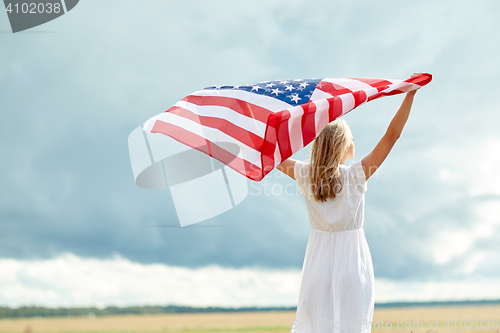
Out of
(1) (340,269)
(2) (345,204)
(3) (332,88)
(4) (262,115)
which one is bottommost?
(1) (340,269)

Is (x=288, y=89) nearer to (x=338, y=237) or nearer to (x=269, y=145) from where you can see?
(x=269, y=145)

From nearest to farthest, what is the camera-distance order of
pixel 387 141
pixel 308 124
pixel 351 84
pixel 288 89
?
pixel 387 141 < pixel 308 124 < pixel 351 84 < pixel 288 89

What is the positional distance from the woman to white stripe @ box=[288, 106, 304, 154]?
0.24 m

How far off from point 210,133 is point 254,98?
1.78 feet

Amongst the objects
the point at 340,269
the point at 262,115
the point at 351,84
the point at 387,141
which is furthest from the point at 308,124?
the point at 340,269

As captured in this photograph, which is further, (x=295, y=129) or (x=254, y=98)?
(x=254, y=98)

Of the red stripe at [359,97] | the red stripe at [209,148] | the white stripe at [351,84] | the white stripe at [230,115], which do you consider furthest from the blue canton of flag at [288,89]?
the red stripe at [209,148]

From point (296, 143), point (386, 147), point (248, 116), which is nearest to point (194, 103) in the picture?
point (248, 116)

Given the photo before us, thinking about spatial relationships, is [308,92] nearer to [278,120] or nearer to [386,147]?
[278,120]

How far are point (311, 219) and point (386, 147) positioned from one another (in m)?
0.89

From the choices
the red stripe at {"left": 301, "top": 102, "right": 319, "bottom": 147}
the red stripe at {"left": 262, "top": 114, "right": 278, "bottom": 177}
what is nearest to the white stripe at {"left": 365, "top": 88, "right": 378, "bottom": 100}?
the red stripe at {"left": 301, "top": 102, "right": 319, "bottom": 147}

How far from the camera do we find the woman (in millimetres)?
3078

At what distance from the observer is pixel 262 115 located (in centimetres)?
349

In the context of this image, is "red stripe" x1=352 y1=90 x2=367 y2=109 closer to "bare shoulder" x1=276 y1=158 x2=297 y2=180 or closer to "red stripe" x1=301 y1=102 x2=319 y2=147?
"red stripe" x1=301 y1=102 x2=319 y2=147
